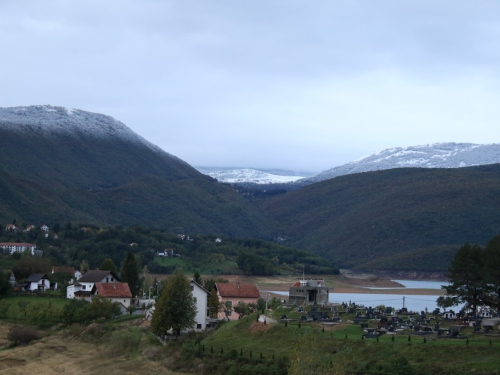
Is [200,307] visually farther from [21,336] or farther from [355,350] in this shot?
[355,350]

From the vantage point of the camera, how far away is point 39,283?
285ft

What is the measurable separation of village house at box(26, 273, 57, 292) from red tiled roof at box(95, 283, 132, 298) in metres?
12.4

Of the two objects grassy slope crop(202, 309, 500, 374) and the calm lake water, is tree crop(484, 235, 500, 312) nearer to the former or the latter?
grassy slope crop(202, 309, 500, 374)

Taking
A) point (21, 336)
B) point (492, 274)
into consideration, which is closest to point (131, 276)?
point (21, 336)

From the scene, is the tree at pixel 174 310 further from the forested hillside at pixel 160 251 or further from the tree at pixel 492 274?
the forested hillside at pixel 160 251

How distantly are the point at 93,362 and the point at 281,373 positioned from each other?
16491mm

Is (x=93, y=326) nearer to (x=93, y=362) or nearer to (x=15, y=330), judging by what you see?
(x=15, y=330)

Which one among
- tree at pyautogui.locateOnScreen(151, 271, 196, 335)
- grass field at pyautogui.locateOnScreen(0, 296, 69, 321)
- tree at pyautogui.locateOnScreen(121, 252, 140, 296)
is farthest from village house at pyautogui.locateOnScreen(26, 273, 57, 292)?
tree at pyautogui.locateOnScreen(151, 271, 196, 335)

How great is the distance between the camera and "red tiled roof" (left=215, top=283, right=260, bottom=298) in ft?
240

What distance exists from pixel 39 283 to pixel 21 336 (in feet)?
81.2

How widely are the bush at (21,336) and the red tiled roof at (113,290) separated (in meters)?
10.5

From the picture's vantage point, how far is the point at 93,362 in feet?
177

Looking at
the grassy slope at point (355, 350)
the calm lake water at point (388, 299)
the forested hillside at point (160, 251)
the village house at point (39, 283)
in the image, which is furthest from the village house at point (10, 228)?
the grassy slope at point (355, 350)

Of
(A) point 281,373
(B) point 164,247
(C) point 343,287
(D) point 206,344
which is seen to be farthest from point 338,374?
(B) point 164,247
